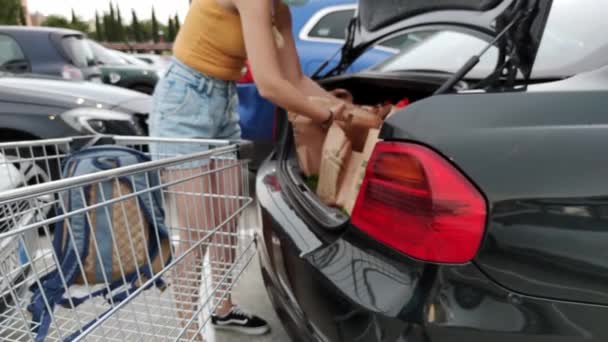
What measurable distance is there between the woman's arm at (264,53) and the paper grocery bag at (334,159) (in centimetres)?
13

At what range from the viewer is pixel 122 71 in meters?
8.38

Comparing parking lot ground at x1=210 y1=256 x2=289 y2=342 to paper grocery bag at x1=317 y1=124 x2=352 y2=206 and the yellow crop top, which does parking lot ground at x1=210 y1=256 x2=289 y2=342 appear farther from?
the yellow crop top

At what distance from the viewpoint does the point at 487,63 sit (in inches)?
68.7

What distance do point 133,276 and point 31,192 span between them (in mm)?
454

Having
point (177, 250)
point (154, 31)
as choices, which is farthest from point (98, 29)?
point (177, 250)

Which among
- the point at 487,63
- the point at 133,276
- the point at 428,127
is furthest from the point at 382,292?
the point at 487,63

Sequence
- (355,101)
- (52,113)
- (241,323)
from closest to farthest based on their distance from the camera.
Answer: (241,323) → (355,101) → (52,113)

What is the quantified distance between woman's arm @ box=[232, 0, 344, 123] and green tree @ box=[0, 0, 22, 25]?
30.0 m

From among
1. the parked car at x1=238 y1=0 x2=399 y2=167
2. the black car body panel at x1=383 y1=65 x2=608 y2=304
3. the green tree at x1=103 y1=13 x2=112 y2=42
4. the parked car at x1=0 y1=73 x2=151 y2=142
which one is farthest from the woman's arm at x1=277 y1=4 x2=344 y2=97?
the green tree at x1=103 y1=13 x2=112 y2=42

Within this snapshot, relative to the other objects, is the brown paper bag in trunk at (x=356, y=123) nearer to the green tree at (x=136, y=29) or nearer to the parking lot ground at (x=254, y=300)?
the parking lot ground at (x=254, y=300)

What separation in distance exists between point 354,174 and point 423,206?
0.49 metres

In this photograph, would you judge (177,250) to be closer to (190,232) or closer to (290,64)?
(190,232)

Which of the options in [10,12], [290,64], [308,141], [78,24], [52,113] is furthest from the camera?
[78,24]

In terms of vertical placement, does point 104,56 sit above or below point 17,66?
above
